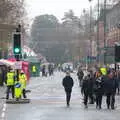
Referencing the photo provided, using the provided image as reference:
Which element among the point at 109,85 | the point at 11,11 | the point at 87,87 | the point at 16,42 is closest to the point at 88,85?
the point at 87,87

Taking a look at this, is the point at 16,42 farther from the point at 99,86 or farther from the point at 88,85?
the point at 99,86

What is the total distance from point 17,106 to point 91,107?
3468 millimetres

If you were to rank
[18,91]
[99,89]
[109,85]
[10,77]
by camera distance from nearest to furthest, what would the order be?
[109,85] < [99,89] < [18,91] < [10,77]

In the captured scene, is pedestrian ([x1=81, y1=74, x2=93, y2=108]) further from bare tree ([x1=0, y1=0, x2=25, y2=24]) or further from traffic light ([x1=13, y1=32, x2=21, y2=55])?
bare tree ([x1=0, y1=0, x2=25, y2=24])

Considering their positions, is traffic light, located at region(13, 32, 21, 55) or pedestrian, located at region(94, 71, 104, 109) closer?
pedestrian, located at region(94, 71, 104, 109)

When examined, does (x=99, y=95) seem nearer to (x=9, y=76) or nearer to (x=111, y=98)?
(x=111, y=98)

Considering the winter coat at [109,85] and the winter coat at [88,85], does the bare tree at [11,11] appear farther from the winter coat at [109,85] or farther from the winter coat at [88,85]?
the winter coat at [109,85]

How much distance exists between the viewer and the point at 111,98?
2664cm

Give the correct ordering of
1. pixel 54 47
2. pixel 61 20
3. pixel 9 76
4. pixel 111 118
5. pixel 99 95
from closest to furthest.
→ pixel 111 118 → pixel 99 95 → pixel 9 76 → pixel 54 47 → pixel 61 20

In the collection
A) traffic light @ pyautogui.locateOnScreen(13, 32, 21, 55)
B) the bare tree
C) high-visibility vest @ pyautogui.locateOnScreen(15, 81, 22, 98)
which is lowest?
high-visibility vest @ pyautogui.locateOnScreen(15, 81, 22, 98)

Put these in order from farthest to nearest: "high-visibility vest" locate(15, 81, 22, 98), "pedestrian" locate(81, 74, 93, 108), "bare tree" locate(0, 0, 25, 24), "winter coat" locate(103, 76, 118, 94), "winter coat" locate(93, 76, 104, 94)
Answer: "bare tree" locate(0, 0, 25, 24), "high-visibility vest" locate(15, 81, 22, 98), "pedestrian" locate(81, 74, 93, 108), "winter coat" locate(93, 76, 104, 94), "winter coat" locate(103, 76, 118, 94)

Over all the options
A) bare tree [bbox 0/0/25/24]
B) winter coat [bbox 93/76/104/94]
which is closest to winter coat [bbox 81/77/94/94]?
winter coat [bbox 93/76/104/94]

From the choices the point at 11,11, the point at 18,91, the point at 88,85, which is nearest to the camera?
the point at 88,85

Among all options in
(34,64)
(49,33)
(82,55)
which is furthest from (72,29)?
(34,64)
